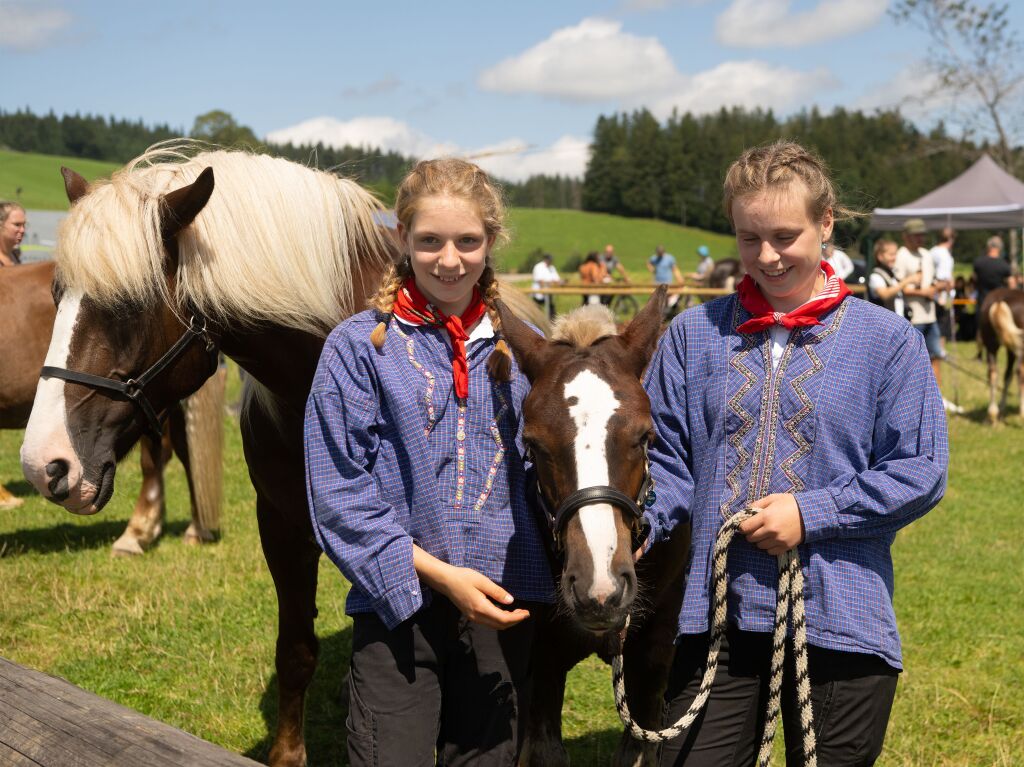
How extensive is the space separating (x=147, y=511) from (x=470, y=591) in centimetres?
512

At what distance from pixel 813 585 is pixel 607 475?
0.56 m

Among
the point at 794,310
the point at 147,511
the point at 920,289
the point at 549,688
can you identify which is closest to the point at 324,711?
the point at 549,688

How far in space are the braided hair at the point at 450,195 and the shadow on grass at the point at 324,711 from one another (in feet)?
7.36

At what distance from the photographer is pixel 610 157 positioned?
90250mm

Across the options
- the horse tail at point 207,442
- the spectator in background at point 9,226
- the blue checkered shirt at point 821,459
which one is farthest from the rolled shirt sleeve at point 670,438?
the spectator in background at point 9,226

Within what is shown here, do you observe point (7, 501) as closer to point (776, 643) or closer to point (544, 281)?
point (776, 643)

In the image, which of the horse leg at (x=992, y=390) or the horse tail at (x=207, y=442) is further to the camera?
the horse leg at (x=992, y=390)

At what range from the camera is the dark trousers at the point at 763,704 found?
2.08 meters

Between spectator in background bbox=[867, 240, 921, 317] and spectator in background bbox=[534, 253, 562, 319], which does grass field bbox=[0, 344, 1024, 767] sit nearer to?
spectator in background bbox=[867, 240, 921, 317]

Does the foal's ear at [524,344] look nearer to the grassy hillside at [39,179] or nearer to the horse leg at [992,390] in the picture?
the horse leg at [992,390]

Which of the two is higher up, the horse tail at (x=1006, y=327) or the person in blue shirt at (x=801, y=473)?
the person in blue shirt at (x=801, y=473)

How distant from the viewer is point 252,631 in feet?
16.2

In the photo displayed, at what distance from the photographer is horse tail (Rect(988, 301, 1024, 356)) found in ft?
35.6

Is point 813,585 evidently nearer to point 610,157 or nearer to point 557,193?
point 610,157
